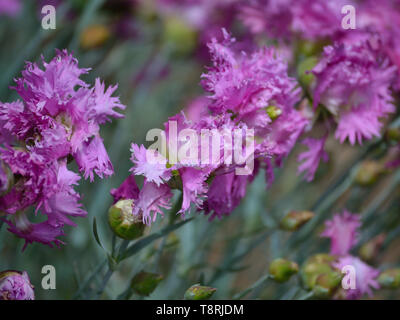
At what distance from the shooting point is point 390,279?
604 mm

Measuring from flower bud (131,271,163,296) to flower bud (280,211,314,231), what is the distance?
173 mm

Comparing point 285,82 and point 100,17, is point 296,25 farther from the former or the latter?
point 100,17

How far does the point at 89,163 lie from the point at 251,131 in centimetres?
14

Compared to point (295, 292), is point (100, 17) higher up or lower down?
higher up

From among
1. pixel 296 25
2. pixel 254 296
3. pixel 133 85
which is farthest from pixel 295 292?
pixel 133 85

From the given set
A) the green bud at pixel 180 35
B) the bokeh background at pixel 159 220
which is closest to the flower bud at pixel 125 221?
the bokeh background at pixel 159 220

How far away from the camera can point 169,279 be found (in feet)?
2.34

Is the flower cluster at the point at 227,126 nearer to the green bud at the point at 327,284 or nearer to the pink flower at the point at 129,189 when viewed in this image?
the pink flower at the point at 129,189

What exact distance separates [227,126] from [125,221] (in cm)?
12

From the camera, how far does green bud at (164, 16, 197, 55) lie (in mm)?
1007

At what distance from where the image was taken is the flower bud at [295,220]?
57 cm

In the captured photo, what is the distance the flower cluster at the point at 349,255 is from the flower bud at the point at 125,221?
0.25 meters

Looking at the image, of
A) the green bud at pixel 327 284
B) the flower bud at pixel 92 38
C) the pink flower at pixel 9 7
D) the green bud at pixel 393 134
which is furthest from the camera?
the pink flower at pixel 9 7

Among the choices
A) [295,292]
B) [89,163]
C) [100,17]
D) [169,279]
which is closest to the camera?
[89,163]
